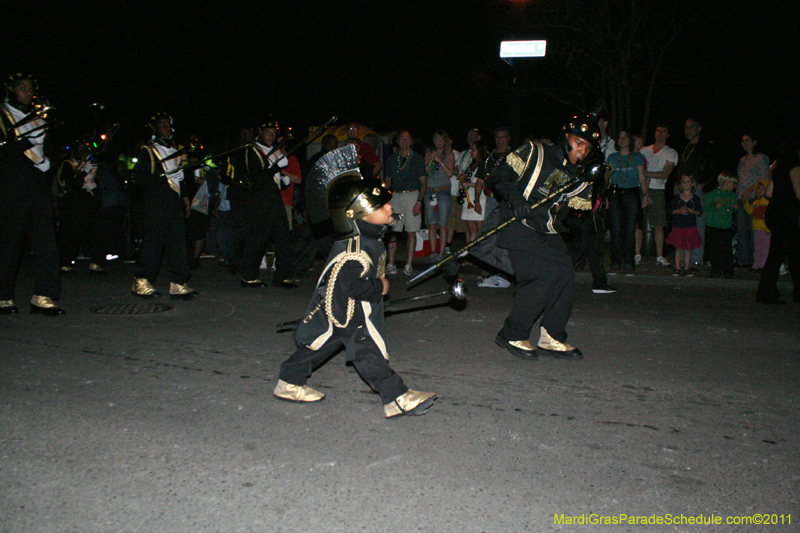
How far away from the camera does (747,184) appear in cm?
1069

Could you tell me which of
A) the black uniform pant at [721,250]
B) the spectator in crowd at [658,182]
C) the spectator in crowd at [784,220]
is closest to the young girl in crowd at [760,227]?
the black uniform pant at [721,250]

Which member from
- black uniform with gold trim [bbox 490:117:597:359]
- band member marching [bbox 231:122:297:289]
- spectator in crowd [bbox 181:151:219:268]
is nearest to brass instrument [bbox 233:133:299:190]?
band member marching [bbox 231:122:297:289]

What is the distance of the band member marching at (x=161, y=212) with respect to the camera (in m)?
7.58

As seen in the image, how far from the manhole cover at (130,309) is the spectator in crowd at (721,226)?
24.8ft

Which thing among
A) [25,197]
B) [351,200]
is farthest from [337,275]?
[25,197]

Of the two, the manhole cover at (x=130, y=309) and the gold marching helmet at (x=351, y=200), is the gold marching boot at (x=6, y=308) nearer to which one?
the manhole cover at (x=130, y=309)

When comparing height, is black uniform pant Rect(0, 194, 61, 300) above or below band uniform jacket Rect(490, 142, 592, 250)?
below

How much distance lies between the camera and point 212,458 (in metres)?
3.51

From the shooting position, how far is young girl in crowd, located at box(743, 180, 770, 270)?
10.3 metres

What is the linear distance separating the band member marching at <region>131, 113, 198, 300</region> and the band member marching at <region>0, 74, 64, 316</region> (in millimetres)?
981

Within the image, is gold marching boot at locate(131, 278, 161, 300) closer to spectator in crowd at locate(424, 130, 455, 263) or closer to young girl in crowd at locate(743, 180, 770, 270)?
spectator in crowd at locate(424, 130, 455, 263)

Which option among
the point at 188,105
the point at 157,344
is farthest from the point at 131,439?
the point at 188,105

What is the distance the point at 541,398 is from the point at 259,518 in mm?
2187

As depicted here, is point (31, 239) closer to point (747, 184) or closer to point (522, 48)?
point (522, 48)
